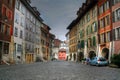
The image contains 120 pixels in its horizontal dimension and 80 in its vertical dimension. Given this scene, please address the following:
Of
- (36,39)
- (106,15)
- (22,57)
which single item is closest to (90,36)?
(106,15)

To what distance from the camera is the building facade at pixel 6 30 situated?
113ft

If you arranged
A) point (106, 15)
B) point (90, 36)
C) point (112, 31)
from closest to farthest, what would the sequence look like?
point (112, 31) → point (106, 15) → point (90, 36)

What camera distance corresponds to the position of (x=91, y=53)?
47.2 metres

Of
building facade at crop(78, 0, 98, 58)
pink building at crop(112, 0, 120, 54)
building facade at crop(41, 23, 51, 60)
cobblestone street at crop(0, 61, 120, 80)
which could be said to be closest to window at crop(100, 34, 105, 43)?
building facade at crop(78, 0, 98, 58)

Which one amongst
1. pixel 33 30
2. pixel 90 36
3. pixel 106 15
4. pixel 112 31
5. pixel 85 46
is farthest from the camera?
pixel 33 30

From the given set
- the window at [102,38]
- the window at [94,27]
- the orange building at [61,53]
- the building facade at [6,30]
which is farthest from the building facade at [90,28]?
the orange building at [61,53]

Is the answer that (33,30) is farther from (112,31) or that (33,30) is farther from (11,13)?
(112,31)

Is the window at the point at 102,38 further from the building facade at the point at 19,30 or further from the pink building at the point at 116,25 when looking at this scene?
the building facade at the point at 19,30

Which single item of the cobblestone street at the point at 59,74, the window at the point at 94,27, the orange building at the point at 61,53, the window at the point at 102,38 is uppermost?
the window at the point at 94,27

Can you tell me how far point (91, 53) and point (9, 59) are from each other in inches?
715

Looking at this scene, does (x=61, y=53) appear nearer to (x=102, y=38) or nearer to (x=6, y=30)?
(x=102, y=38)

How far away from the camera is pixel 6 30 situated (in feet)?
121

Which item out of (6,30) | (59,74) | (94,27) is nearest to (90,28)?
(94,27)

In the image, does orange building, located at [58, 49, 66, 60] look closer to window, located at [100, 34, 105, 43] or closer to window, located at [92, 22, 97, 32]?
window, located at [92, 22, 97, 32]
